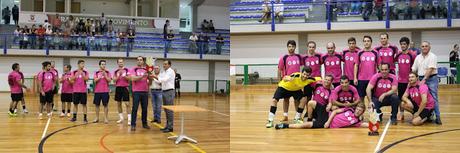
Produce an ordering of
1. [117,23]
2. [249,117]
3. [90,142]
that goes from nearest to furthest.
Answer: [90,142], [249,117], [117,23]

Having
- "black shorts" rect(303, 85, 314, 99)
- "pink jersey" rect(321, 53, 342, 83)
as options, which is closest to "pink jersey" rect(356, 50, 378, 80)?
"pink jersey" rect(321, 53, 342, 83)

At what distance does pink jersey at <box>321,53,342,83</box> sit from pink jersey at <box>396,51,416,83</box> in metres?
0.70

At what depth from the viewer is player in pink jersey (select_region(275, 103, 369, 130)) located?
4785 millimetres

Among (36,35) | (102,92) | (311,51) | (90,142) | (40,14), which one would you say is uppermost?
(40,14)

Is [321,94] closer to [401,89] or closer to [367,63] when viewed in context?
[367,63]

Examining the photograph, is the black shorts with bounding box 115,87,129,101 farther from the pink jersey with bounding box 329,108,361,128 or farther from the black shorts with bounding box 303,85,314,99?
the pink jersey with bounding box 329,108,361,128

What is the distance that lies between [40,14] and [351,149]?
16.3 meters

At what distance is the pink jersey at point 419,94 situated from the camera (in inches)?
197

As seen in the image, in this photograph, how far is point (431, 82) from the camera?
5.15 meters

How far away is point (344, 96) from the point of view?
4961 mm

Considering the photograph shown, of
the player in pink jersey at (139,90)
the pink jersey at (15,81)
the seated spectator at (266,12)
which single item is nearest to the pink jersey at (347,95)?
the player in pink jersey at (139,90)

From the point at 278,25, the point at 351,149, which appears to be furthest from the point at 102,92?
the point at 278,25

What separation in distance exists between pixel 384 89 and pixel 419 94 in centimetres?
40

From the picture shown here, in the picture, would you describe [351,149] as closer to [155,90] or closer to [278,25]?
[155,90]
